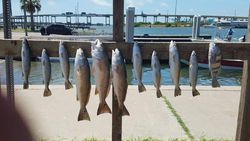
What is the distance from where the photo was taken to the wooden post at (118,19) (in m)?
3.55

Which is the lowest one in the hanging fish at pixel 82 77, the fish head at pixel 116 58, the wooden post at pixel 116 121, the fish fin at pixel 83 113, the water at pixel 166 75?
the water at pixel 166 75

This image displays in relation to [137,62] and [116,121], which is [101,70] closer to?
[137,62]

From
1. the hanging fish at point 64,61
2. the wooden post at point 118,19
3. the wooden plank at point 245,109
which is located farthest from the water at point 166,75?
the hanging fish at point 64,61

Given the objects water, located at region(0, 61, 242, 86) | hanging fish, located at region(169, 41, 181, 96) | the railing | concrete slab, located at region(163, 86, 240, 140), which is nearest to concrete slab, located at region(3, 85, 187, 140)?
concrete slab, located at region(163, 86, 240, 140)

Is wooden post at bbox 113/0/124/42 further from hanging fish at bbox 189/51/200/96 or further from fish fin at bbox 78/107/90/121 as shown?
fish fin at bbox 78/107/90/121

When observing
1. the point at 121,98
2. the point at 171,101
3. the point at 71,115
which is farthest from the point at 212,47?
the point at 171,101

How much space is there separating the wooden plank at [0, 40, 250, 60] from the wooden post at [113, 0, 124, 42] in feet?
0.41

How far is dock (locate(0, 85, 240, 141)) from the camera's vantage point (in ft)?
18.4

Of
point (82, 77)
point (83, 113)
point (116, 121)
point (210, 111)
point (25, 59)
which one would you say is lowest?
point (210, 111)

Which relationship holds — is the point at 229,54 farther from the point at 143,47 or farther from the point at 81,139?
the point at 81,139

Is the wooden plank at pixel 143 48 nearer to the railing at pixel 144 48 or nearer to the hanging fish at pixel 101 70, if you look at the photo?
the railing at pixel 144 48

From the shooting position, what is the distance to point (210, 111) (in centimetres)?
712

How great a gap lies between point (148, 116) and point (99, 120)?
87 centimetres

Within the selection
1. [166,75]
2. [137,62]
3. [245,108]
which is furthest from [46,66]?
[166,75]
